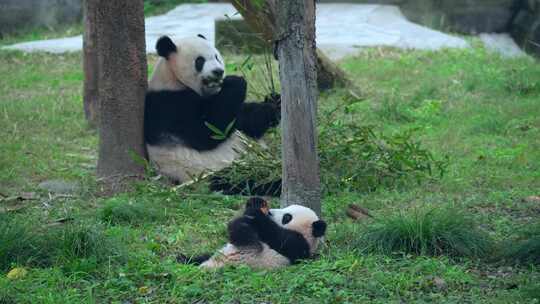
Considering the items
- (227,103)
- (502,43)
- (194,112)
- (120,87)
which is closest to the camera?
(120,87)

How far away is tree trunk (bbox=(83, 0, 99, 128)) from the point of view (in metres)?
9.04

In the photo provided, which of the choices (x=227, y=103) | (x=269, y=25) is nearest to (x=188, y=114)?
(x=227, y=103)

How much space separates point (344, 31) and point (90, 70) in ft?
21.0

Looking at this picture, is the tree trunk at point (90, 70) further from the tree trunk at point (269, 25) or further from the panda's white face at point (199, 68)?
the panda's white face at point (199, 68)

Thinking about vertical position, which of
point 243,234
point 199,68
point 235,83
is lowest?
point 243,234

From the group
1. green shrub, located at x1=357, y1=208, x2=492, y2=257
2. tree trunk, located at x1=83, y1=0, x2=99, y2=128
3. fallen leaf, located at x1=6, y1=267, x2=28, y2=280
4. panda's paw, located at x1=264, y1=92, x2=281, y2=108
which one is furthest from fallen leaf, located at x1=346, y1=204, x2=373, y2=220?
tree trunk, located at x1=83, y1=0, x2=99, y2=128

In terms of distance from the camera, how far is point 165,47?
23.4ft

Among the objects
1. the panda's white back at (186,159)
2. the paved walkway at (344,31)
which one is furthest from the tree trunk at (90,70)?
the paved walkway at (344,31)

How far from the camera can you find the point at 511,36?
50.4 feet

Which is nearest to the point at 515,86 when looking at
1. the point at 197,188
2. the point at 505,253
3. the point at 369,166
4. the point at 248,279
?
the point at 369,166

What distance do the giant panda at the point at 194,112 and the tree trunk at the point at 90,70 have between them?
2.08 m

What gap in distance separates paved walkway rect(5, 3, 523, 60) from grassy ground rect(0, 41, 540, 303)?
257 centimetres

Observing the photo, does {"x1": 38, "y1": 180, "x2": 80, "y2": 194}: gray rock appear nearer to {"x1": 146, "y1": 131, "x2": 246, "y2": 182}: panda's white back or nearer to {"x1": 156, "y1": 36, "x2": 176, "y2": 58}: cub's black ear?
{"x1": 146, "y1": 131, "x2": 246, "y2": 182}: panda's white back

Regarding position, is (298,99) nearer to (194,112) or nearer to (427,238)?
(427,238)
